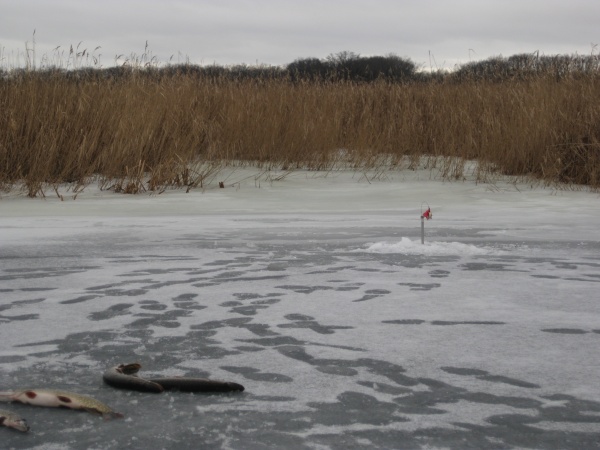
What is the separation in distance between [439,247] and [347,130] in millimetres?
5209

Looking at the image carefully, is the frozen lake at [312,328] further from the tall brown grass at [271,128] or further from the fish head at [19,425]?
the tall brown grass at [271,128]

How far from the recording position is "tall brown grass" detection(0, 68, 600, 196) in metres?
6.51

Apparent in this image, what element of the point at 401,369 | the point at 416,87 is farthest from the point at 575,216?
the point at 416,87

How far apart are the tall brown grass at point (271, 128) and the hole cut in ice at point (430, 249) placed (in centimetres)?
306

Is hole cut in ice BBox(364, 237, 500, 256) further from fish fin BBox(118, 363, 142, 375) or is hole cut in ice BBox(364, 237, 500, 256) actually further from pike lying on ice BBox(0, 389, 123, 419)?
pike lying on ice BBox(0, 389, 123, 419)

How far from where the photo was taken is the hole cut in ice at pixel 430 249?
12.1ft

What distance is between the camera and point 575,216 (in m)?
5.10

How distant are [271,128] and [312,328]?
224 inches

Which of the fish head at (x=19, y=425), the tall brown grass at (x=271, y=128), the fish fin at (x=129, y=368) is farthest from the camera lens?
the tall brown grass at (x=271, y=128)

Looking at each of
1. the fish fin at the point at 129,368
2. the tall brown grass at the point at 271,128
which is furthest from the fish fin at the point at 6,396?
the tall brown grass at the point at 271,128

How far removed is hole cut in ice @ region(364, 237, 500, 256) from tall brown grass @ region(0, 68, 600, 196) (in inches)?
121

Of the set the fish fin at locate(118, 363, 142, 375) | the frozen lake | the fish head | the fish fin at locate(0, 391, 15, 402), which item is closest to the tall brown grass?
the frozen lake

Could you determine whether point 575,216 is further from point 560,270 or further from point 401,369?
point 401,369

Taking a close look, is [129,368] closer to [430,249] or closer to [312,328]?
[312,328]
